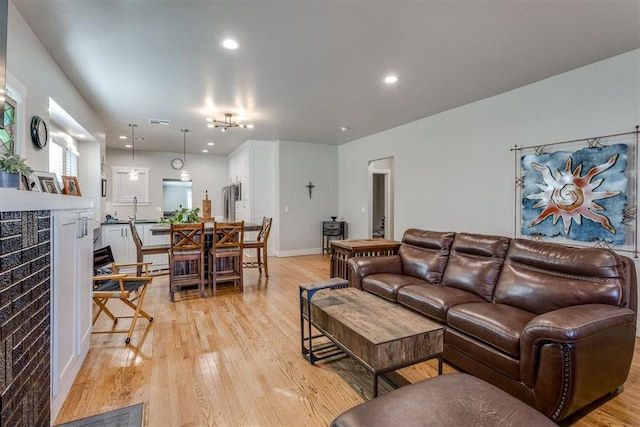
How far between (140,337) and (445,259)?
3095 mm

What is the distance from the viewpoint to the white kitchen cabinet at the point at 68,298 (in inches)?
68.5

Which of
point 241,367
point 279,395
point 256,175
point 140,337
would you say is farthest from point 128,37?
point 256,175

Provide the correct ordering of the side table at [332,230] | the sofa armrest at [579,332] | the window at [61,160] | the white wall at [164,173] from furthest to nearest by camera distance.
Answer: the white wall at [164,173], the side table at [332,230], the window at [61,160], the sofa armrest at [579,332]

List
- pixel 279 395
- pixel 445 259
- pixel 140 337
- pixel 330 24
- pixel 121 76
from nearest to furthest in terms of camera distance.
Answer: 1. pixel 279 395
2. pixel 330 24
3. pixel 140 337
4. pixel 445 259
5. pixel 121 76

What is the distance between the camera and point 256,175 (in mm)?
7289

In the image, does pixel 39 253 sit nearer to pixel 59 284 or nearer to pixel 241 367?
pixel 59 284

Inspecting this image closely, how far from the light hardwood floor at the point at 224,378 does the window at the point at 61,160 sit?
2280mm

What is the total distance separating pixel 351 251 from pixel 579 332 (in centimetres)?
244

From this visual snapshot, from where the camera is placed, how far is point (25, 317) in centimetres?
133

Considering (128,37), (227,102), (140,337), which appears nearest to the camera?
(128,37)

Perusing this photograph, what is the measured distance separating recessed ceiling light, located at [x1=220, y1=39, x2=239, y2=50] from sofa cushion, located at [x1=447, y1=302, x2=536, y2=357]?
290 cm

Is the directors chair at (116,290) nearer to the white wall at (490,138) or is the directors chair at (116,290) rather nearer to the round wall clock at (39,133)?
the round wall clock at (39,133)

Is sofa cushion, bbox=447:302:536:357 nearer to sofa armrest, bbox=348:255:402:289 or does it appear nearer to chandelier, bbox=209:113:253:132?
sofa armrest, bbox=348:255:402:289

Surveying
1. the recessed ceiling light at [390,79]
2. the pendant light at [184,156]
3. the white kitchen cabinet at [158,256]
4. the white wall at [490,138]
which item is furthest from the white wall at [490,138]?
the white kitchen cabinet at [158,256]
